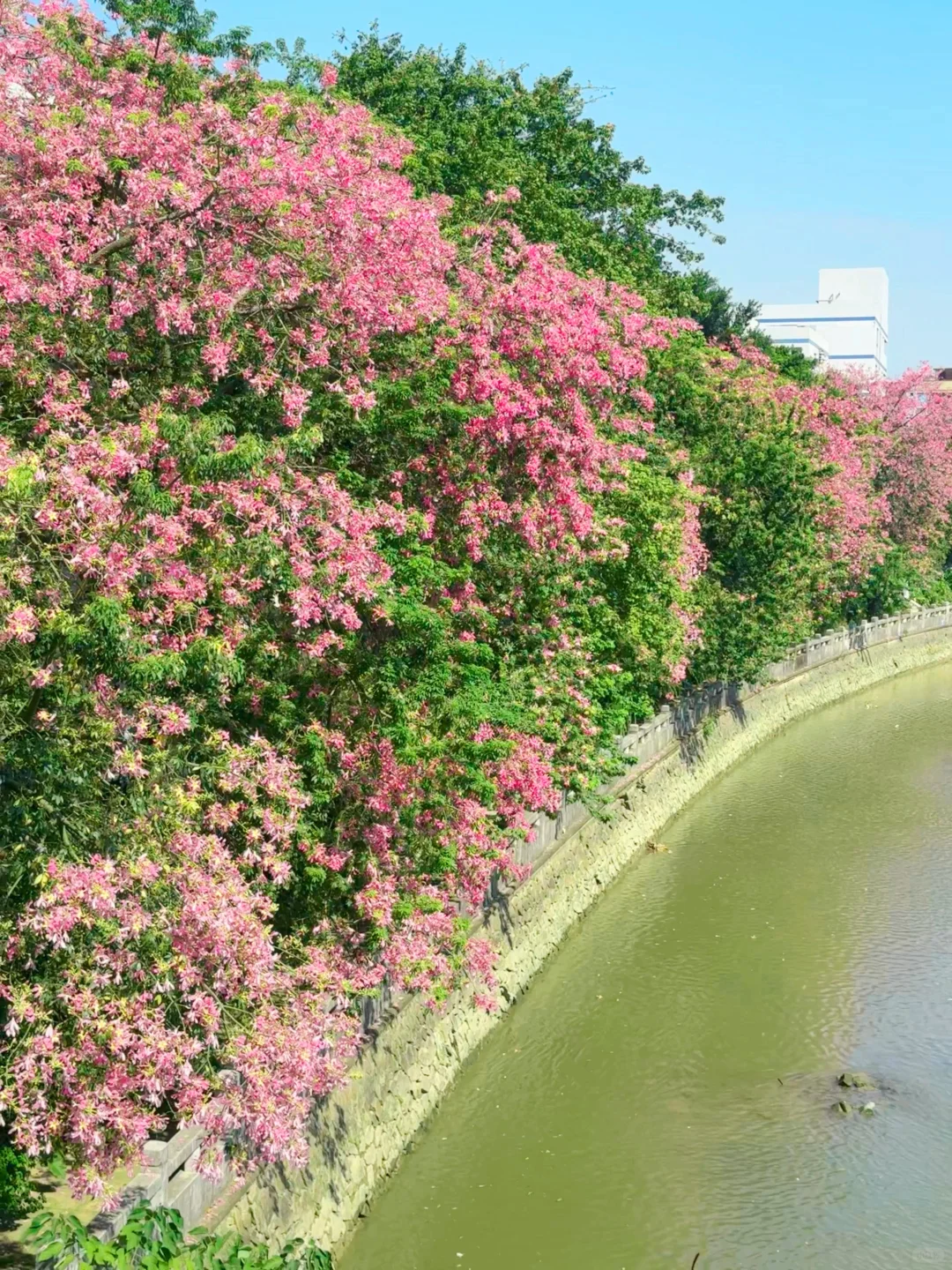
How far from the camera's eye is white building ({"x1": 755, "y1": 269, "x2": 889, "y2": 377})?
142250 millimetres

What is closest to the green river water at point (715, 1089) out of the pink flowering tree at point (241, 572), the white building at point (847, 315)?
the pink flowering tree at point (241, 572)

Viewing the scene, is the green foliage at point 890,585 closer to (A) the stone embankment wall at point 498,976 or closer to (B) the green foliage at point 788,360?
(B) the green foliage at point 788,360

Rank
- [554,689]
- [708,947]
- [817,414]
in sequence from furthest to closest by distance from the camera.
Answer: [817,414]
[708,947]
[554,689]

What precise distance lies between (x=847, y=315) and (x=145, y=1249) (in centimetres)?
14486

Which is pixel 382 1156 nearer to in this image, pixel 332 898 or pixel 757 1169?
pixel 332 898

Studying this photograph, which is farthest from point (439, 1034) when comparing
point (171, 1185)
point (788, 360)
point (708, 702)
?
point (788, 360)

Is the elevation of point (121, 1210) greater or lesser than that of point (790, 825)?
greater

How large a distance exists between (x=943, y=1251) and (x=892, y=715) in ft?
104

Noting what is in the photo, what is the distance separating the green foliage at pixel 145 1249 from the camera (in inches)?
384

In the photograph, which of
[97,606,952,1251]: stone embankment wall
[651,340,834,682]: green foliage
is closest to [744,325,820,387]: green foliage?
[97,606,952,1251]: stone embankment wall

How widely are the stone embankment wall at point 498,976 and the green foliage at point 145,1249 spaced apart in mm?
486

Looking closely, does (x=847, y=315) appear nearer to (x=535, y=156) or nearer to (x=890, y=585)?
(x=890, y=585)

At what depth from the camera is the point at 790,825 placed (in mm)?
31094

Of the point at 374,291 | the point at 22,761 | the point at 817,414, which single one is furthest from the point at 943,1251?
the point at 817,414
